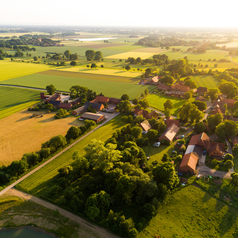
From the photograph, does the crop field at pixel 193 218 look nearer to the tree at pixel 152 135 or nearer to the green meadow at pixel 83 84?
the tree at pixel 152 135

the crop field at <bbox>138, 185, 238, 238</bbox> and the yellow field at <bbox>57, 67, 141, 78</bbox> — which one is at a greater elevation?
the yellow field at <bbox>57, 67, 141, 78</bbox>

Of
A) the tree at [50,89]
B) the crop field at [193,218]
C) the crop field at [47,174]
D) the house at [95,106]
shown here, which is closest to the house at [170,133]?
the crop field at [47,174]

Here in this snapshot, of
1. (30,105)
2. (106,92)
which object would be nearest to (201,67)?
(106,92)

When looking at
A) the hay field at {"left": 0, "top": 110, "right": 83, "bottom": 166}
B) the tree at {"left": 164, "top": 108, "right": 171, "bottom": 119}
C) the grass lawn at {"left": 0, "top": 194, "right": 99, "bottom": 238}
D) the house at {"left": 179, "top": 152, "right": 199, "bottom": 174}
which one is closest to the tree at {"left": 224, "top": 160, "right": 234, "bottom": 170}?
the house at {"left": 179, "top": 152, "right": 199, "bottom": 174}

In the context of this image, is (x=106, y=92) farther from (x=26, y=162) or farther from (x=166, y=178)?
(x=166, y=178)

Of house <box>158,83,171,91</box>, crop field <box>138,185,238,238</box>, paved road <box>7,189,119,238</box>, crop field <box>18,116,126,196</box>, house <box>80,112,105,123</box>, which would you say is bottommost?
crop field <box>138,185,238,238</box>

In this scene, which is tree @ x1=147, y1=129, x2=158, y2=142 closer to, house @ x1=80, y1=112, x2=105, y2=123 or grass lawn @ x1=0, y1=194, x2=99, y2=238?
house @ x1=80, y1=112, x2=105, y2=123
